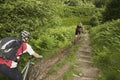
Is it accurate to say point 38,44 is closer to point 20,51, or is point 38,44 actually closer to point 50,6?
point 50,6

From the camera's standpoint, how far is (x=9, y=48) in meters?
7.68

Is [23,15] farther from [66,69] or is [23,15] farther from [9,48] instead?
[9,48]

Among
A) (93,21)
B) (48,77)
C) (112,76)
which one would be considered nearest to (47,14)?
(48,77)

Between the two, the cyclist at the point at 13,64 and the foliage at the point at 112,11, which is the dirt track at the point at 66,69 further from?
the foliage at the point at 112,11

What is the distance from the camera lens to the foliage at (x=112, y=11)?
28.1m

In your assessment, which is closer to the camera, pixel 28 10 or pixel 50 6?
pixel 28 10

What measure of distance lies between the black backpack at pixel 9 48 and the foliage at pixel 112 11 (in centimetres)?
2122

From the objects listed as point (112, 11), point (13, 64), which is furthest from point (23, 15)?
point (112, 11)

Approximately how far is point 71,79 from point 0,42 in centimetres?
429

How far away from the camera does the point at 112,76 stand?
10414mm

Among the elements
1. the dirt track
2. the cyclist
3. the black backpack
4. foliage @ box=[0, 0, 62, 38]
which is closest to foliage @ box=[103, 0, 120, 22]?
foliage @ box=[0, 0, 62, 38]

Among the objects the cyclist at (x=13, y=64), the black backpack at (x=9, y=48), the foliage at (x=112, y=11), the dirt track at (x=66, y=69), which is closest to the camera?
the black backpack at (x=9, y=48)

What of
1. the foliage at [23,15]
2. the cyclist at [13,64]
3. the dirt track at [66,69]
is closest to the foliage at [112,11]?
the foliage at [23,15]

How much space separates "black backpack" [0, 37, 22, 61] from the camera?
762 centimetres
